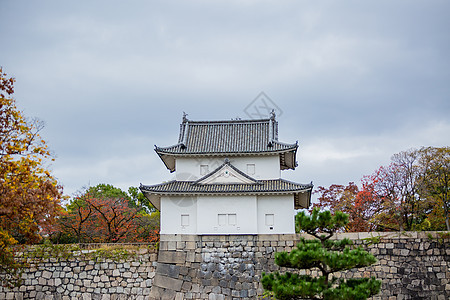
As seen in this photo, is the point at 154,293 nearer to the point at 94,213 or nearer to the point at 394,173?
the point at 94,213

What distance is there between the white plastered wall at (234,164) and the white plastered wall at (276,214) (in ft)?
4.48

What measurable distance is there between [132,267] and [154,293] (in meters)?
1.66

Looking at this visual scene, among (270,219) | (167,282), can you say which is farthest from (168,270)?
(270,219)

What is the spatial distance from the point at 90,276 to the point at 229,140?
31.4 feet

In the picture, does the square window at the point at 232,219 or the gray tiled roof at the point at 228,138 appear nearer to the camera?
the square window at the point at 232,219

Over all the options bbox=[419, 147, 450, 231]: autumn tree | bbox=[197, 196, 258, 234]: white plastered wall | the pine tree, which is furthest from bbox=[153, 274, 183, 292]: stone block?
bbox=[419, 147, 450, 231]: autumn tree

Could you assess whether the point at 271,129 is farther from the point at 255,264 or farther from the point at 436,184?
the point at 436,184

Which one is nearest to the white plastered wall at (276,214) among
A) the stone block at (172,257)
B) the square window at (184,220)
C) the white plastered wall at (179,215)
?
the white plastered wall at (179,215)

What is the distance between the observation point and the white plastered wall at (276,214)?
66.1ft

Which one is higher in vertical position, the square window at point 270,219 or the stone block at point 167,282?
the square window at point 270,219

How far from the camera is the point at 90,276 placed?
20359mm

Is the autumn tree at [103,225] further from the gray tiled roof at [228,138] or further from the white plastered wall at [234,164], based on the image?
the gray tiled roof at [228,138]

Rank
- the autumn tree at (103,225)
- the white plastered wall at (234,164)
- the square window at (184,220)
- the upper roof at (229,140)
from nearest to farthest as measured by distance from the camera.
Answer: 1. the square window at (184,220)
2. the upper roof at (229,140)
3. the white plastered wall at (234,164)
4. the autumn tree at (103,225)

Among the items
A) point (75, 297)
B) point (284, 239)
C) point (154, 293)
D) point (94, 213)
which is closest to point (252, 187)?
point (284, 239)
